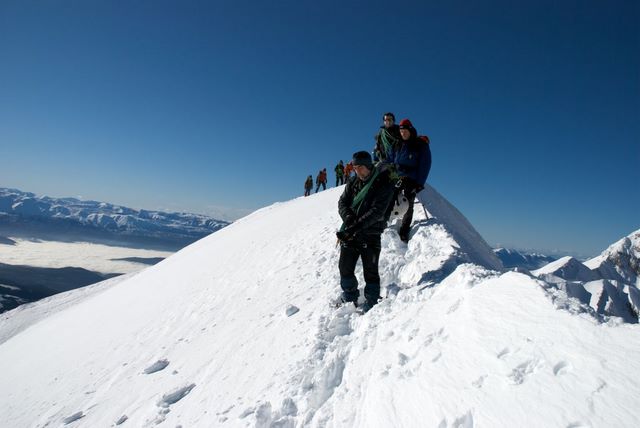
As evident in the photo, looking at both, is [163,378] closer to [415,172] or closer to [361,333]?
[361,333]

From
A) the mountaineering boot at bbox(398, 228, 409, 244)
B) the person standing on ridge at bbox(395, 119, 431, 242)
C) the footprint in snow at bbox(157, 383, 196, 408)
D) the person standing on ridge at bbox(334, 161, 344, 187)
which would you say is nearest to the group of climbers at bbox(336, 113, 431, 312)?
the person standing on ridge at bbox(395, 119, 431, 242)

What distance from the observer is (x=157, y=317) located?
9.27 meters

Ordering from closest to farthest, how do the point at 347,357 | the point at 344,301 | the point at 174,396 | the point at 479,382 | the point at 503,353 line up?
the point at 479,382 < the point at 503,353 < the point at 347,357 < the point at 174,396 < the point at 344,301

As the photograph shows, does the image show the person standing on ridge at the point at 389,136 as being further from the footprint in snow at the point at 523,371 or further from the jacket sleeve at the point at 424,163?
the footprint in snow at the point at 523,371

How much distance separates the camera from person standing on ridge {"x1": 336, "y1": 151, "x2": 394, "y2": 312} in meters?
5.55

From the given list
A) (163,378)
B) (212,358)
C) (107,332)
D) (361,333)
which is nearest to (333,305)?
(361,333)

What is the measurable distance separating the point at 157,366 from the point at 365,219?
468 cm

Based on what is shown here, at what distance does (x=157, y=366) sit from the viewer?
250 inches

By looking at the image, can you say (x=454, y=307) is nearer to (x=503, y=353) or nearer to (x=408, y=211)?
(x=503, y=353)

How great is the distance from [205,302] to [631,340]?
28.1 ft

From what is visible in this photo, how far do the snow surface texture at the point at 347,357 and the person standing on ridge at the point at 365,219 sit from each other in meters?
0.44

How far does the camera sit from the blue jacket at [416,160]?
7.75 meters

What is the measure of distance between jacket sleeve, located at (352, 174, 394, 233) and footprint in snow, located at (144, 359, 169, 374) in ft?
14.2

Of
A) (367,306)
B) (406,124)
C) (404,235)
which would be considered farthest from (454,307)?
(406,124)
